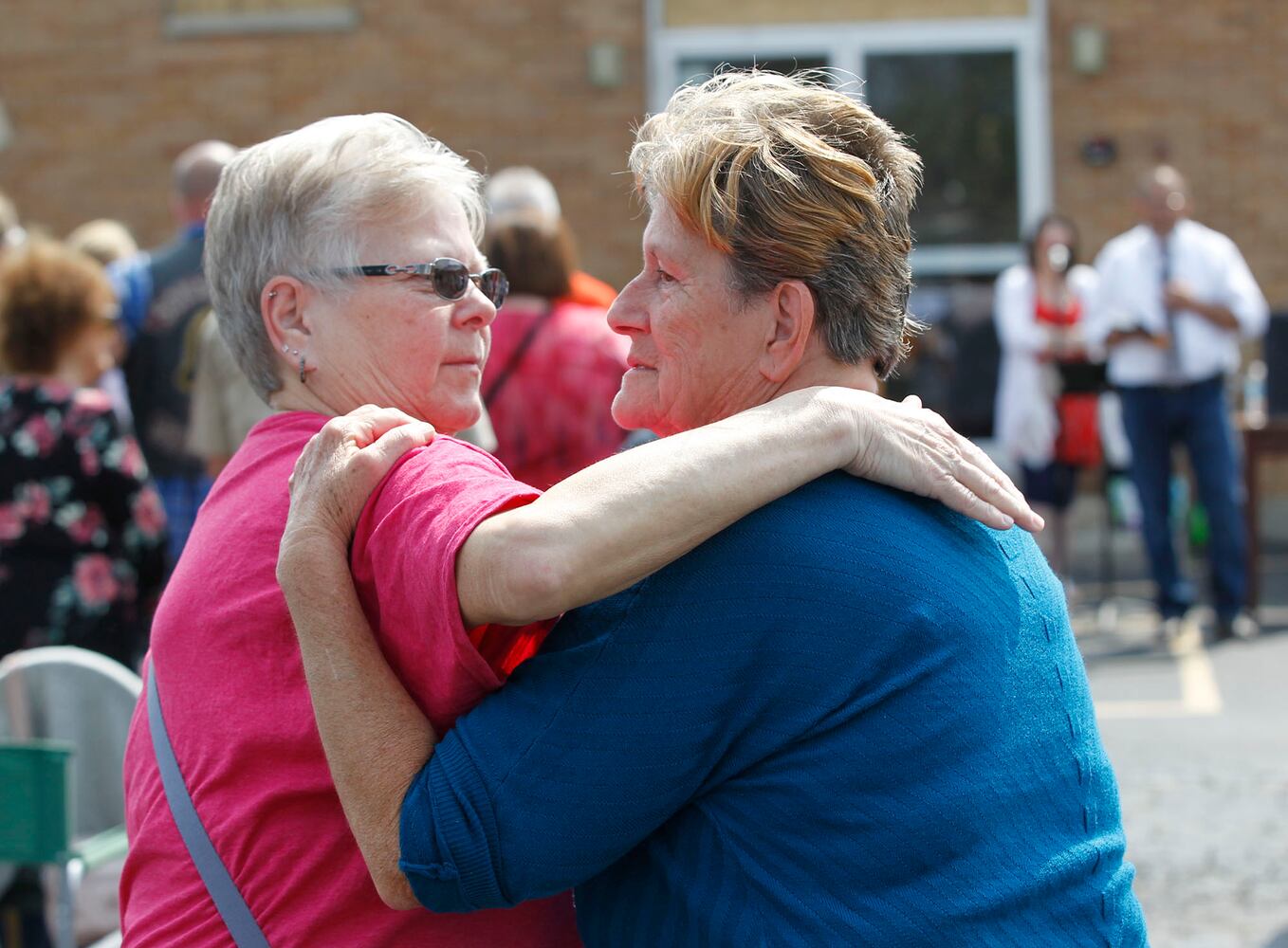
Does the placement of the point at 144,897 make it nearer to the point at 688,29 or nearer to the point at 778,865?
the point at 778,865

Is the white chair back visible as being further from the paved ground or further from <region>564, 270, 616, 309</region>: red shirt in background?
the paved ground

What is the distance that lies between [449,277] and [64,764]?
1419 millimetres

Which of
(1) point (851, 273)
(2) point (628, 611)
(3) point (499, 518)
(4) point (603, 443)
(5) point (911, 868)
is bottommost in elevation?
(4) point (603, 443)

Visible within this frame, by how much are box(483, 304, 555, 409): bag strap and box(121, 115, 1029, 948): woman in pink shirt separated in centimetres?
246

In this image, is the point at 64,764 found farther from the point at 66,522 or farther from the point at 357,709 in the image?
the point at 66,522

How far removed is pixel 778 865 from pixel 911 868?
132 millimetres

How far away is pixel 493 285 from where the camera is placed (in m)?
2.23

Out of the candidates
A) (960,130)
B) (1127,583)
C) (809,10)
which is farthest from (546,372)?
(960,130)

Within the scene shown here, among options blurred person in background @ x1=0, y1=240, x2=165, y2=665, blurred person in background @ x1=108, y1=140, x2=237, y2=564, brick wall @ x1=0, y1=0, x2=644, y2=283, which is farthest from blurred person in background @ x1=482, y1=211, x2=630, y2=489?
brick wall @ x1=0, y1=0, x2=644, y2=283

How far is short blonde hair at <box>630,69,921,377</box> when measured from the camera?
172cm

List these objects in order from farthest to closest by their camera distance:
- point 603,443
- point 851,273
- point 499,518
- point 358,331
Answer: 1. point 603,443
2. point 358,331
3. point 851,273
4. point 499,518

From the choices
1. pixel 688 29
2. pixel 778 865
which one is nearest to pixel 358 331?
pixel 778 865

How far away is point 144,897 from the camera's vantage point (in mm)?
1877

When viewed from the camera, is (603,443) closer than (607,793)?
No
